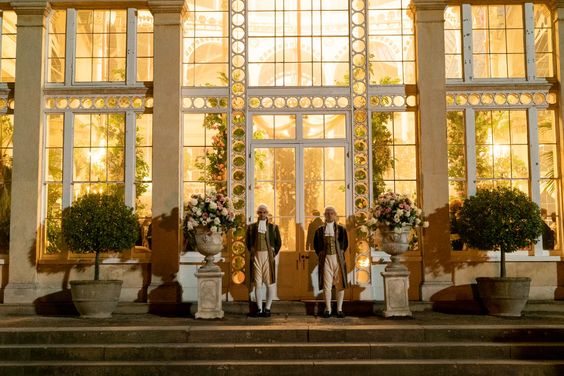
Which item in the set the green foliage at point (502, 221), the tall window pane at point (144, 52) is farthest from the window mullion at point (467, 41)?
the tall window pane at point (144, 52)

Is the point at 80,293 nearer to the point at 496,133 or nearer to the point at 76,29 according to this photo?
the point at 76,29

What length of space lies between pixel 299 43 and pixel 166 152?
10.3 ft

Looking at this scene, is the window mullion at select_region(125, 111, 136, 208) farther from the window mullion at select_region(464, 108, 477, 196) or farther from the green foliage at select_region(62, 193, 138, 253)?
the window mullion at select_region(464, 108, 477, 196)

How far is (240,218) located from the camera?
40.0ft

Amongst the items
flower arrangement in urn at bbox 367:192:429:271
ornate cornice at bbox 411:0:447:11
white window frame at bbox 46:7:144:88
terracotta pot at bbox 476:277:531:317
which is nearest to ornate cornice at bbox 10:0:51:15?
white window frame at bbox 46:7:144:88

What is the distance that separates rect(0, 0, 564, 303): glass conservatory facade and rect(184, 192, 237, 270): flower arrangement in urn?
3.70 feet

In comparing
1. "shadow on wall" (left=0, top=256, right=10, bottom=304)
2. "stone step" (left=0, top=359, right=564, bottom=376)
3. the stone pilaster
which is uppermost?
the stone pilaster

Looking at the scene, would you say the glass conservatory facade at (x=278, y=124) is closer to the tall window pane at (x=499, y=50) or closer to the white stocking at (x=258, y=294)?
the tall window pane at (x=499, y=50)

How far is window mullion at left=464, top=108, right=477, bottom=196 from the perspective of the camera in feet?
39.8

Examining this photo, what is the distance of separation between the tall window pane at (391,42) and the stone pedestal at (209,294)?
463 centimetres

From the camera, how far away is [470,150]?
40.1 feet

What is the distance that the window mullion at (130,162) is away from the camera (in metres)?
12.2

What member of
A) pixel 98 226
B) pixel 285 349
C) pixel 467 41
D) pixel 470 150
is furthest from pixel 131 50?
pixel 285 349

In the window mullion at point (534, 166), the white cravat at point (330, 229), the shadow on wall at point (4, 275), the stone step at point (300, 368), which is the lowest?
the stone step at point (300, 368)
